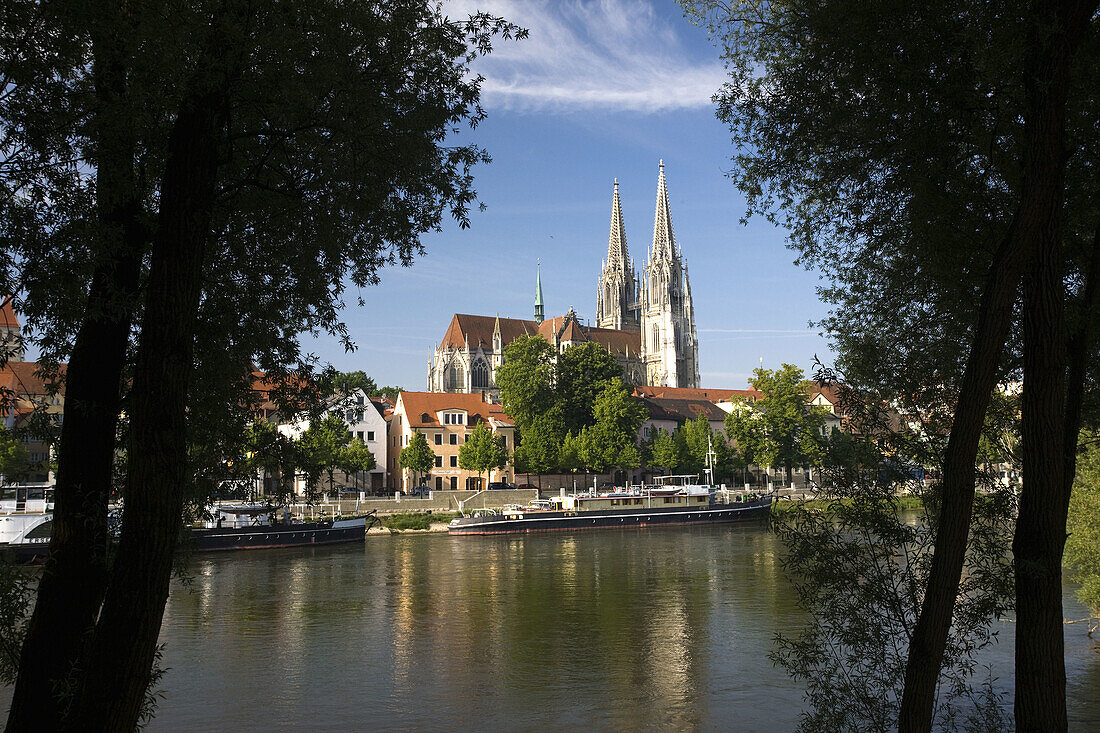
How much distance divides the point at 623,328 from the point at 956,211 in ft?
426

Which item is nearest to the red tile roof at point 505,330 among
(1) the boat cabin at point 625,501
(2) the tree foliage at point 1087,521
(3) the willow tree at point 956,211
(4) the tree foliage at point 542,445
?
(4) the tree foliage at point 542,445

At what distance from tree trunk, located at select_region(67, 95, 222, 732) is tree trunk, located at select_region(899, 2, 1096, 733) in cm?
592

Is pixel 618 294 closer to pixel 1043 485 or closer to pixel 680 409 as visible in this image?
pixel 680 409

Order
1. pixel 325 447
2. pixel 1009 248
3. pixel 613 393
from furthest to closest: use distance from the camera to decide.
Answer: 1. pixel 613 393
2. pixel 325 447
3. pixel 1009 248

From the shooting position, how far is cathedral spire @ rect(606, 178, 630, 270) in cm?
14200

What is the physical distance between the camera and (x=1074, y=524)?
58.5ft

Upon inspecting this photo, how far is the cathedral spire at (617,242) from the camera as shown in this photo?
142000mm

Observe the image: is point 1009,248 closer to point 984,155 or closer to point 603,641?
point 984,155

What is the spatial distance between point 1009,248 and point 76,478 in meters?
7.73

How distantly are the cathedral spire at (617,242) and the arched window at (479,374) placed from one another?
37650mm

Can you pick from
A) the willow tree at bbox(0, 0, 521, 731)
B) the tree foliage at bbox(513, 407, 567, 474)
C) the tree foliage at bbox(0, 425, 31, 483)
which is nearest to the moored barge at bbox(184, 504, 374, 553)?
the tree foliage at bbox(0, 425, 31, 483)

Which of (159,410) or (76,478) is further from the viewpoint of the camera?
(76,478)

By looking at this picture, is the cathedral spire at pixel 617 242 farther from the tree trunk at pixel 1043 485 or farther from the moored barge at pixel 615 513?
the tree trunk at pixel 1043 485

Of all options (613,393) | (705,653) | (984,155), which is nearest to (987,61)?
(984,155)
